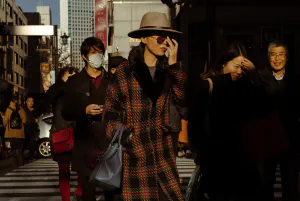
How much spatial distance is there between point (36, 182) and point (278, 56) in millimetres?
6286

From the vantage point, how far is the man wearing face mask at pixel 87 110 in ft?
16.5

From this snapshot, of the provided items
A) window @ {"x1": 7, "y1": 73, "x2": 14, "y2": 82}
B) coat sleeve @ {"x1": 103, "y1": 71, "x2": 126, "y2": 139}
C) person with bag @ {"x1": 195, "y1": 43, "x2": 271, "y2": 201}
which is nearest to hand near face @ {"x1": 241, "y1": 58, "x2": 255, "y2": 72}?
person with bag @ {"x1": 195, "y1": 43, "x2": 271, "y2": 201}

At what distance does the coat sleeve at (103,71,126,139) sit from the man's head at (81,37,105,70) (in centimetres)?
139

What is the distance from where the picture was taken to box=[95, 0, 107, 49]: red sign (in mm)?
36312

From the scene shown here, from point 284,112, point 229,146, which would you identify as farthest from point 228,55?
point 229,146

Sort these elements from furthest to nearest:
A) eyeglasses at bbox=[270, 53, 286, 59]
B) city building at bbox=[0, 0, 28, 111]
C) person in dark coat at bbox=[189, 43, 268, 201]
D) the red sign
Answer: city building at bbox=[0, 0, 28, 111]
the red sign
eyeglasses at bbox=[270, 53, 286, 59]
person in dark coat at bbox=[189, 43, 268, 201]

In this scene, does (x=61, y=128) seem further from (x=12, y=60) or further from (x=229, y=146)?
(x=12, y=60)

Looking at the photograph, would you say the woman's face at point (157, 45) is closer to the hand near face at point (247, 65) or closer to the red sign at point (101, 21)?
the hand near face at point (247, 65)

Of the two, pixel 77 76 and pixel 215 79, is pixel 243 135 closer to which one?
pixel 215 79

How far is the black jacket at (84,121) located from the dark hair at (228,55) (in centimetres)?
117

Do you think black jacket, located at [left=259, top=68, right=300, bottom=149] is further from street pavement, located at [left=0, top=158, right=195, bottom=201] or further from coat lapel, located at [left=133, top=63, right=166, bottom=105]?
street pavement, located at [left=0, top=158, right=195, bottom=201]

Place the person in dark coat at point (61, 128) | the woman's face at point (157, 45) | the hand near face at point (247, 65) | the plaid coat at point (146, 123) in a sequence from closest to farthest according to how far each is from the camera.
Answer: the plaid coat at point (146, 123)
the woman's face at point (157, 45)
the hand near face at point (247, 65)
the person in dark coat at point (61, 128)

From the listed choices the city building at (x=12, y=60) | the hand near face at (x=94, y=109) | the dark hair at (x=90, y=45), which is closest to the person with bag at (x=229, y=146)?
the hand near face at (x=94, y=109)

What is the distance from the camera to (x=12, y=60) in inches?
2692
